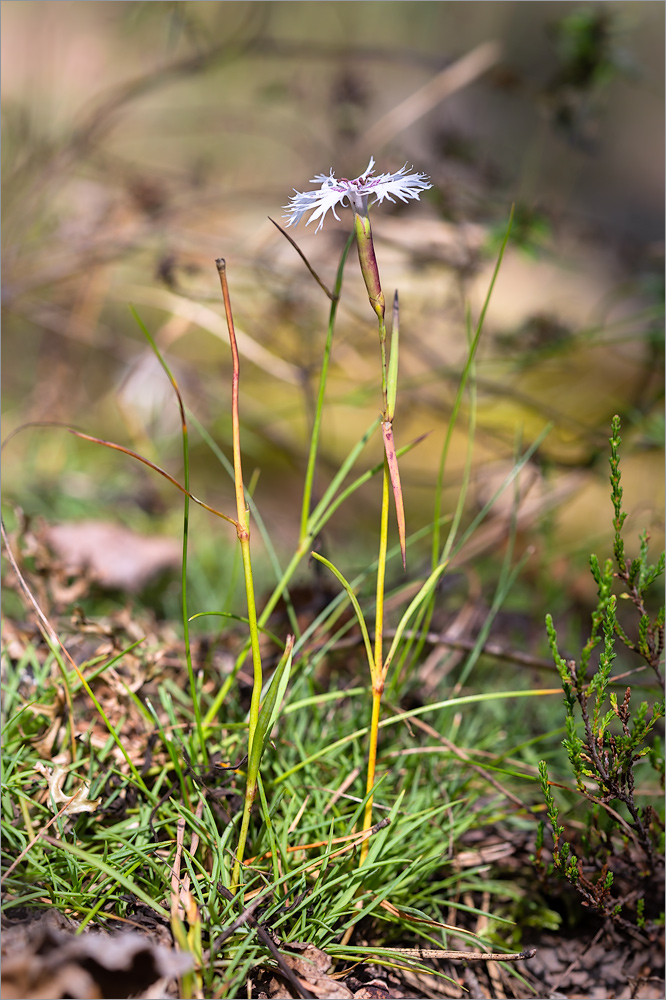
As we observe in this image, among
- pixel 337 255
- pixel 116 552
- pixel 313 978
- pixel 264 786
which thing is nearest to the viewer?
pixel 313 978

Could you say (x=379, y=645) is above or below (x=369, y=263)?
below

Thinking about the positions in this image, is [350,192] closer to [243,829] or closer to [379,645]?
[379,645]

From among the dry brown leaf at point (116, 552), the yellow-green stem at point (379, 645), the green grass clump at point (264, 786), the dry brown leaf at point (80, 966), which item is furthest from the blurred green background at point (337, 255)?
the dry brown leaf at point (80, 966)

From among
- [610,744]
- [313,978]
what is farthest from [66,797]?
[610,744]

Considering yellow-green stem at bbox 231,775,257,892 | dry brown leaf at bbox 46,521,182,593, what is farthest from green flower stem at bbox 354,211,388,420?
dry brown leaf at bbox 46,521,182,593

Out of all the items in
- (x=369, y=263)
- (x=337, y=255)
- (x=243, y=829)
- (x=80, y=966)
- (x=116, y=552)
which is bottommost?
(x=80, y=966)

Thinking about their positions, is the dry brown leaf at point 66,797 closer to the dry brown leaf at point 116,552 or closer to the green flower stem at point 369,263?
the green flower stem at point 369,263

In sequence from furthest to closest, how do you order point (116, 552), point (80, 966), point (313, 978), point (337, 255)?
point (337, 255), point (116, 552), point (313, 978), point (80, 966)

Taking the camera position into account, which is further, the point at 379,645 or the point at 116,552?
the point at 116,552

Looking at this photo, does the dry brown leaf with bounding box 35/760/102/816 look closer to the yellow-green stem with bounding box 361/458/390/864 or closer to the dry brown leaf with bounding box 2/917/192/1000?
the dry brown leaf with bounding box 2/917/192/1000
